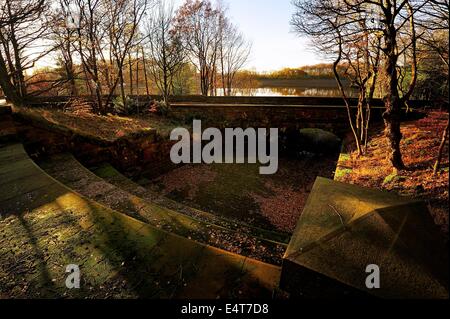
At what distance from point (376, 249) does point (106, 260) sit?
297 cm

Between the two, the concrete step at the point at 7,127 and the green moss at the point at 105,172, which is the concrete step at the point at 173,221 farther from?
the concrete step at the point at 7,127

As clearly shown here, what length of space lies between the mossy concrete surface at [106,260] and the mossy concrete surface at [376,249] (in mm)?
687

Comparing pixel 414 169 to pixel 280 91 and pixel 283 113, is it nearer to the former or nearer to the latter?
pixel 283 113

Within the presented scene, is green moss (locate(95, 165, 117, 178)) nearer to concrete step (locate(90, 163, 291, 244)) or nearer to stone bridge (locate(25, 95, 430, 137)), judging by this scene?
concrete step (locate(90, 163, 291, 244))

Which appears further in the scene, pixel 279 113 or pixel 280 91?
pixel 280 91

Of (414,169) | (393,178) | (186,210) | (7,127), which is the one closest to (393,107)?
(414,169)

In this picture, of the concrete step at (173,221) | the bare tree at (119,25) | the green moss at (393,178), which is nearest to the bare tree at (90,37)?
the bare tree at (119,25)

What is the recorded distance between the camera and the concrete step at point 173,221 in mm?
3484

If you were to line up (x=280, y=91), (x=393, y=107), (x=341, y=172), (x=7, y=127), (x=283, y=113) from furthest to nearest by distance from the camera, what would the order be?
(x=280, y=91), (x=283, y=113), (x=341, y=172), (x=7, y=127), (x=393, y=107)

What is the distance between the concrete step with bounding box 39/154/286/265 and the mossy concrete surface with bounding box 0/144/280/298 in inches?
20.3

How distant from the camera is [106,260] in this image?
287 centimetres
